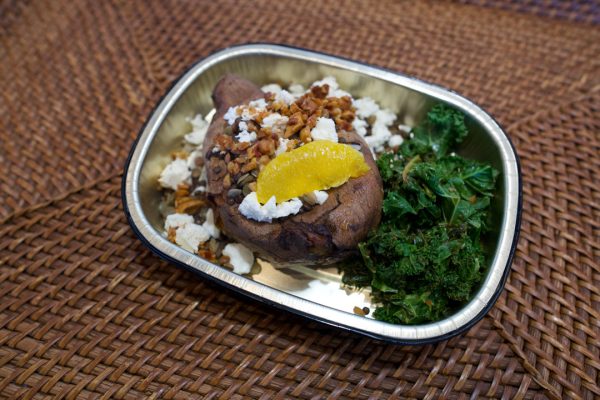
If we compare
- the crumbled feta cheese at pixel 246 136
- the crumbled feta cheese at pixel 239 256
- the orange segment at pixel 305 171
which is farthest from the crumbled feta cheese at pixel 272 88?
the crumbled feta cheese at pixel 239 256

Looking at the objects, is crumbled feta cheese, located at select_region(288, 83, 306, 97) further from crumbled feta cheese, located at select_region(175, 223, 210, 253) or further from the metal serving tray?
crumbled feta cheese, located at select_region(175, 223, 210, 253)

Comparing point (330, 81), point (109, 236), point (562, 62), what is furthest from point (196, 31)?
point (562, 62)

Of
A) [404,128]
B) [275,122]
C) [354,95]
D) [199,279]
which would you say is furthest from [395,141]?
[199,279]

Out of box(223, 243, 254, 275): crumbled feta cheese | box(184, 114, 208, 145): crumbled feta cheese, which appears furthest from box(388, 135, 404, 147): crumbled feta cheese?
box(184, 114, 208, 145): crumbled feta cheese

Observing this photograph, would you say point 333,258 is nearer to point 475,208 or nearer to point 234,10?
point 475,208

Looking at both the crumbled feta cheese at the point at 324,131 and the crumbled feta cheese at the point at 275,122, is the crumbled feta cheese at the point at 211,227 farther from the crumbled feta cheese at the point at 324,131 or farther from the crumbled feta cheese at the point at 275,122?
the crumbled feta cheese at the point at 324,131
